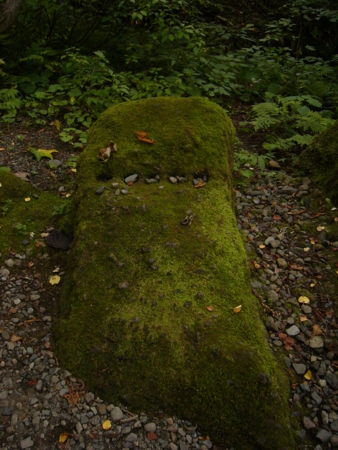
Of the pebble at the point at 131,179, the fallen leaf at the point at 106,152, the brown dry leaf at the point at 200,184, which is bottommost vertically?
the pebble at the point at 131,179

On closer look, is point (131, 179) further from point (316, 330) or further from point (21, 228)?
point (316, 330)

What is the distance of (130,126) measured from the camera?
358 cm

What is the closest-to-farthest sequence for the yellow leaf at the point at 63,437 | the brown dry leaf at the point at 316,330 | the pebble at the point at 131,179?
1. the yellow leaf at the point at 63,437
2. the brown dry leaf at the point at 316,330
3. the pebble at the point at 131,179

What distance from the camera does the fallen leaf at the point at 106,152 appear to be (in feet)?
10.9

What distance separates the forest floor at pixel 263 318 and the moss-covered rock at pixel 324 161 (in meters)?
0.12

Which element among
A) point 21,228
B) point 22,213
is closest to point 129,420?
point 21,228

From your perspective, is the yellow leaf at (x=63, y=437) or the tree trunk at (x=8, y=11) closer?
the yellow leaf at (x=63, y=437)

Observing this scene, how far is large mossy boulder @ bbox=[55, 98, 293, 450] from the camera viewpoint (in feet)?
7.70

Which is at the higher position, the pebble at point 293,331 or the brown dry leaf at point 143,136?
the brown dry leaf at point 143,136

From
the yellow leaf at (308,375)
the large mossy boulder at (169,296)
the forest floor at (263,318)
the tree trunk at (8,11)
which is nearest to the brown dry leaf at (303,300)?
the forest floor at (263,318)

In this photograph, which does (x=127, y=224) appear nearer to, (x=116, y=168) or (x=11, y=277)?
(x=116, y=168)

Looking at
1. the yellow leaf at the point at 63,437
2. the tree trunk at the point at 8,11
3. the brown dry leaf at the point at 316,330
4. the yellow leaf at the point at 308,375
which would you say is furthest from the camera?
the tree trunk at the point at 8,11

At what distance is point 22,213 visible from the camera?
3764mm

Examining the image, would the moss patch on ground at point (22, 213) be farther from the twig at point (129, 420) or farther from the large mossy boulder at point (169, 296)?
the twig at point (129, 420)
